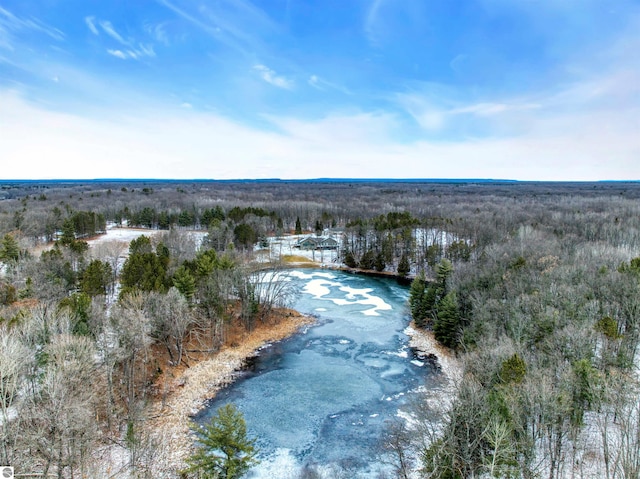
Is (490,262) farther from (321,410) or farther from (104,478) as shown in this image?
(104,478)

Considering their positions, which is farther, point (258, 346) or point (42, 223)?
point (42, 223)

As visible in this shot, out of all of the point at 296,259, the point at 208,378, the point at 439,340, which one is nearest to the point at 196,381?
the point at 208,378

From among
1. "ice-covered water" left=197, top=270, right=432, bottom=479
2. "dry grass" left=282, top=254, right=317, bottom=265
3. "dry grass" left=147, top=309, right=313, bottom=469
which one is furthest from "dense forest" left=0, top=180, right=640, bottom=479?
"dry grass" left=282, top=254, right=317, bottom=265

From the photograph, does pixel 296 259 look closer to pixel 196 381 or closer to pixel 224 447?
pixel 196 381

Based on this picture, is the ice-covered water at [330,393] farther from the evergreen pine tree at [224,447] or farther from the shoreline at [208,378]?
the evergreen pine tree at [224,447]

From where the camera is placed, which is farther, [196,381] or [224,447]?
[196,381]

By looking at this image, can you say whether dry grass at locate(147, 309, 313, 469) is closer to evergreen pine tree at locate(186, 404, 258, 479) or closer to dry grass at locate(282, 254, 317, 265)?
evergreen pine tree at locate(186, 404, 258, 479)

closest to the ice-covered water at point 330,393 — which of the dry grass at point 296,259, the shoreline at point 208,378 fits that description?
the shoreline at point 208,378

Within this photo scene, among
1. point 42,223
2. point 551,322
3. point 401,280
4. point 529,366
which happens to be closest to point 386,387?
point 529,366
